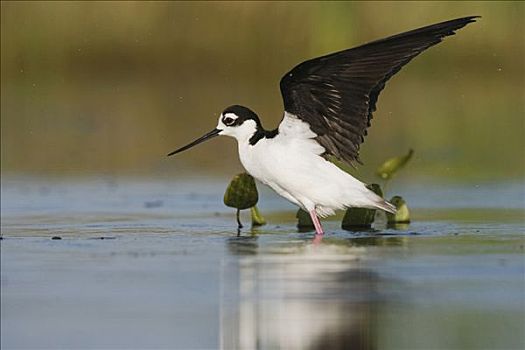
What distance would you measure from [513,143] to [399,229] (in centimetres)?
599

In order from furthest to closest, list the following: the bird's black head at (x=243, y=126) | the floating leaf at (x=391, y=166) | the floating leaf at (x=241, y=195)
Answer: the floating leaf at (x=391, y=166)
the floating leaf at (x=241, y=195)
the bird's black head at (x=243, y=126)

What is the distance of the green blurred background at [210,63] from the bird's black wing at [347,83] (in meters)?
7.49

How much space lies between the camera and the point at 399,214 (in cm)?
1105

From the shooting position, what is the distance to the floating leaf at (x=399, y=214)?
11039 mm

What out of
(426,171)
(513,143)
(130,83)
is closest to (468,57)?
(130,83)

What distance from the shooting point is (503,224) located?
10.8m

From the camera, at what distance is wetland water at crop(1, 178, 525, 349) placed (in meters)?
6.87

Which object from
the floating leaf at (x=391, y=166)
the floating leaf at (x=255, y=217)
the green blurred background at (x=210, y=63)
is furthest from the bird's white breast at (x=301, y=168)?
the green blurred background at (x=210, y=63)

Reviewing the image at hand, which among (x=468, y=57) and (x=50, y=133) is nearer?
(x=50, y=133)

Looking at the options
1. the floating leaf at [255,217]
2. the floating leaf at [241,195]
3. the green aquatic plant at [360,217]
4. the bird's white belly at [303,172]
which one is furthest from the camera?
the floating leaf at [255,217]

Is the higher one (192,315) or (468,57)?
(468,57)

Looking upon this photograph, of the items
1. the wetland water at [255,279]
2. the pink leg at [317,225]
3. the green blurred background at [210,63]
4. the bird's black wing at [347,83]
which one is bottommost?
the wetland water at [255,279]

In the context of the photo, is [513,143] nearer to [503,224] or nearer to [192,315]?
[503,224]

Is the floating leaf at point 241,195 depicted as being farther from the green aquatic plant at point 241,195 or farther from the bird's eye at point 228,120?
the bird's eye at point 228,120
